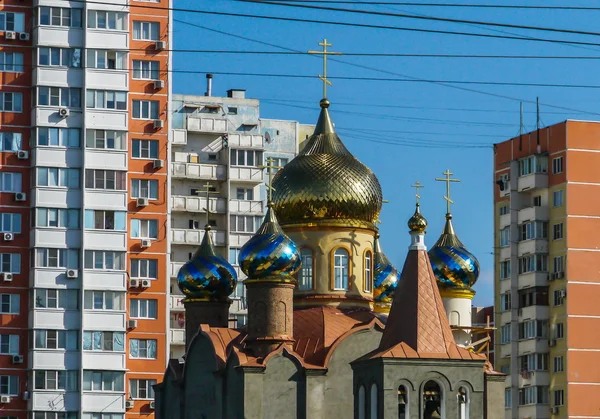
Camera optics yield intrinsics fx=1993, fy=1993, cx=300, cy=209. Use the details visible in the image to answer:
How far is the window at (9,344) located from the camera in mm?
57781

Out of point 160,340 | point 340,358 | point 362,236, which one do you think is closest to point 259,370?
point 340,358

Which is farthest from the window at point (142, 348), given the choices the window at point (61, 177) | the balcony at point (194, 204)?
the balcony at point (194, 204)

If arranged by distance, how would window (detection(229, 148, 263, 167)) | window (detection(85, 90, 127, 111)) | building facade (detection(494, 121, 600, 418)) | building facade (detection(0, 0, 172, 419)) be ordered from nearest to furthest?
building facade (detection(0, 0, 172, 419)) → window (detection(85, 90, 127, 111)) → building facade (detection(494, 121, 600, 418)) → window (detection(229, 148, 263, 167))

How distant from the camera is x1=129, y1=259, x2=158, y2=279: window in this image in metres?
60.3

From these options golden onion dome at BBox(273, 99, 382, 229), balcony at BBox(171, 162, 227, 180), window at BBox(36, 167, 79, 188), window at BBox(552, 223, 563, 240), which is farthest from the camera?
balcony at BBox(171, 162, 227, 180)

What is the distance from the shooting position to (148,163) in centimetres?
6062

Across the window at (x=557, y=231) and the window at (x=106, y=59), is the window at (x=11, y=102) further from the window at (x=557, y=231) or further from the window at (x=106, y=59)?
the window at (x=557, y=231)

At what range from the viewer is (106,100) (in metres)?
59.0

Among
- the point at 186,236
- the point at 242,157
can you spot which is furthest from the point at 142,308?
the point at 242,157

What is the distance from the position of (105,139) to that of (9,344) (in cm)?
665

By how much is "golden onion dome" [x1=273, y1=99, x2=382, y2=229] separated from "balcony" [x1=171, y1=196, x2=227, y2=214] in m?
24.5

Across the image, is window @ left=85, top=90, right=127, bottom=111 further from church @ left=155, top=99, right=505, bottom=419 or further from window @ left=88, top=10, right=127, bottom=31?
church @ left=155, top=99, right=505, bottom=419

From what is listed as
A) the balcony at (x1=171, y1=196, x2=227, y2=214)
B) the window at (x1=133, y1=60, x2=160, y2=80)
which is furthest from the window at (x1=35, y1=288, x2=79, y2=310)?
the balcony at (x1=171, y1=196, x2=227, y2=214)

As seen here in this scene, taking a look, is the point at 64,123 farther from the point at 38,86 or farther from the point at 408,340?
the point at 408,340
